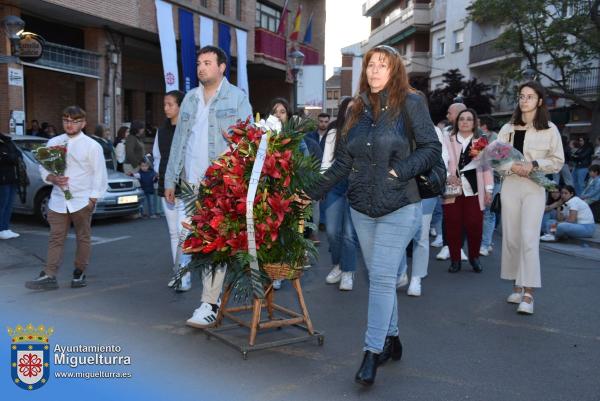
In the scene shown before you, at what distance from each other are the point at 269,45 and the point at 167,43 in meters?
9.49

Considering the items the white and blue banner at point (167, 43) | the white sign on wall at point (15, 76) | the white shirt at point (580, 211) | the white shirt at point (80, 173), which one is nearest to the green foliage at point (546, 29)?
the white and blue banner at point (167, 43)

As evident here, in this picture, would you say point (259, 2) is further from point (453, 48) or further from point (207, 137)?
point (207, 137)

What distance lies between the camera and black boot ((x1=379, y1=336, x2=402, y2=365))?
424cm

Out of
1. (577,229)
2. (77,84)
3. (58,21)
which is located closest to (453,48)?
(77,84)

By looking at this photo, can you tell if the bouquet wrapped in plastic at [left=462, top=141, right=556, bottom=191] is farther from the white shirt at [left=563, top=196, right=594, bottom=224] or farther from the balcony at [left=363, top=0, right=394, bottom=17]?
the balcony at [left=363, top=0, right=394, bottom=17]

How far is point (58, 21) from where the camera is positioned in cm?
1828

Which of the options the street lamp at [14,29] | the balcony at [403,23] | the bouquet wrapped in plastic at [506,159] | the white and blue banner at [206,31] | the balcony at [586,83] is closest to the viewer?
the bouquet wrapped in plastic at [506,159]

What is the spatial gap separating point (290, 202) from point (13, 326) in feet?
8.54

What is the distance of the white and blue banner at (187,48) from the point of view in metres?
19.8

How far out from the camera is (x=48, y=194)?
11.1 m

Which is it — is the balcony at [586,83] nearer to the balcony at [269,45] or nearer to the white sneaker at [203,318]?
the balcony at [269,45]

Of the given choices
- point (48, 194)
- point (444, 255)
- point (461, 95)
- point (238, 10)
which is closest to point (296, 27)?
point (238, 10)

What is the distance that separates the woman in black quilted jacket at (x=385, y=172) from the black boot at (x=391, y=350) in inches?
10.5

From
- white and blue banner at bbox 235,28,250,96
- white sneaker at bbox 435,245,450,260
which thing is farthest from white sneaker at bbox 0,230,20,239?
white and blue banner at bbox 235,28,250,96
